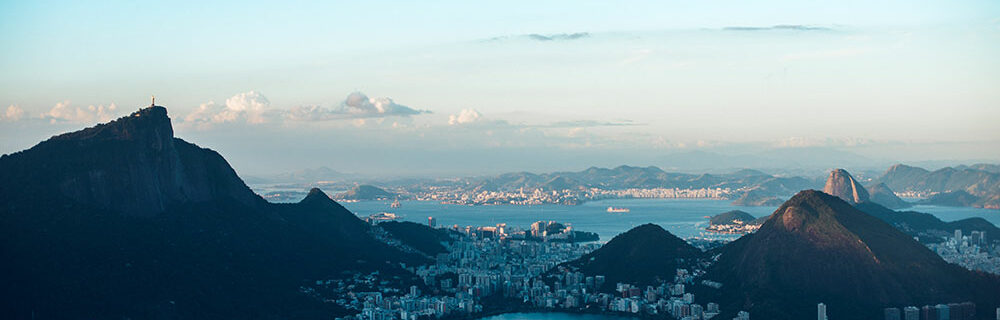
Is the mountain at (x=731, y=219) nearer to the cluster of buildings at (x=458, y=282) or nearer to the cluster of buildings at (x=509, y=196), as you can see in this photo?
the cluster of buildings at (x=458, y=282)

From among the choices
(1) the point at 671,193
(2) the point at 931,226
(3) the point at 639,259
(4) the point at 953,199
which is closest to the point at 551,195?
(1) the point at 671,193

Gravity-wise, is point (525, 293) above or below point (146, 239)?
below

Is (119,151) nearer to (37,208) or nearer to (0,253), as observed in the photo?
(37,208)

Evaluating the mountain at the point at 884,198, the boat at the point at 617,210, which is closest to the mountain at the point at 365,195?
the boat at the point at 617,210

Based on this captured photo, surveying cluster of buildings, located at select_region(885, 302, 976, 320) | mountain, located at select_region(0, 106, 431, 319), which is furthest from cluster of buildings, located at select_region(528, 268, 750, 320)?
cluster of buildings, located at select_region(885, 302, 976, 320)

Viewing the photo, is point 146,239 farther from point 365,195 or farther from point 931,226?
point 365,195
